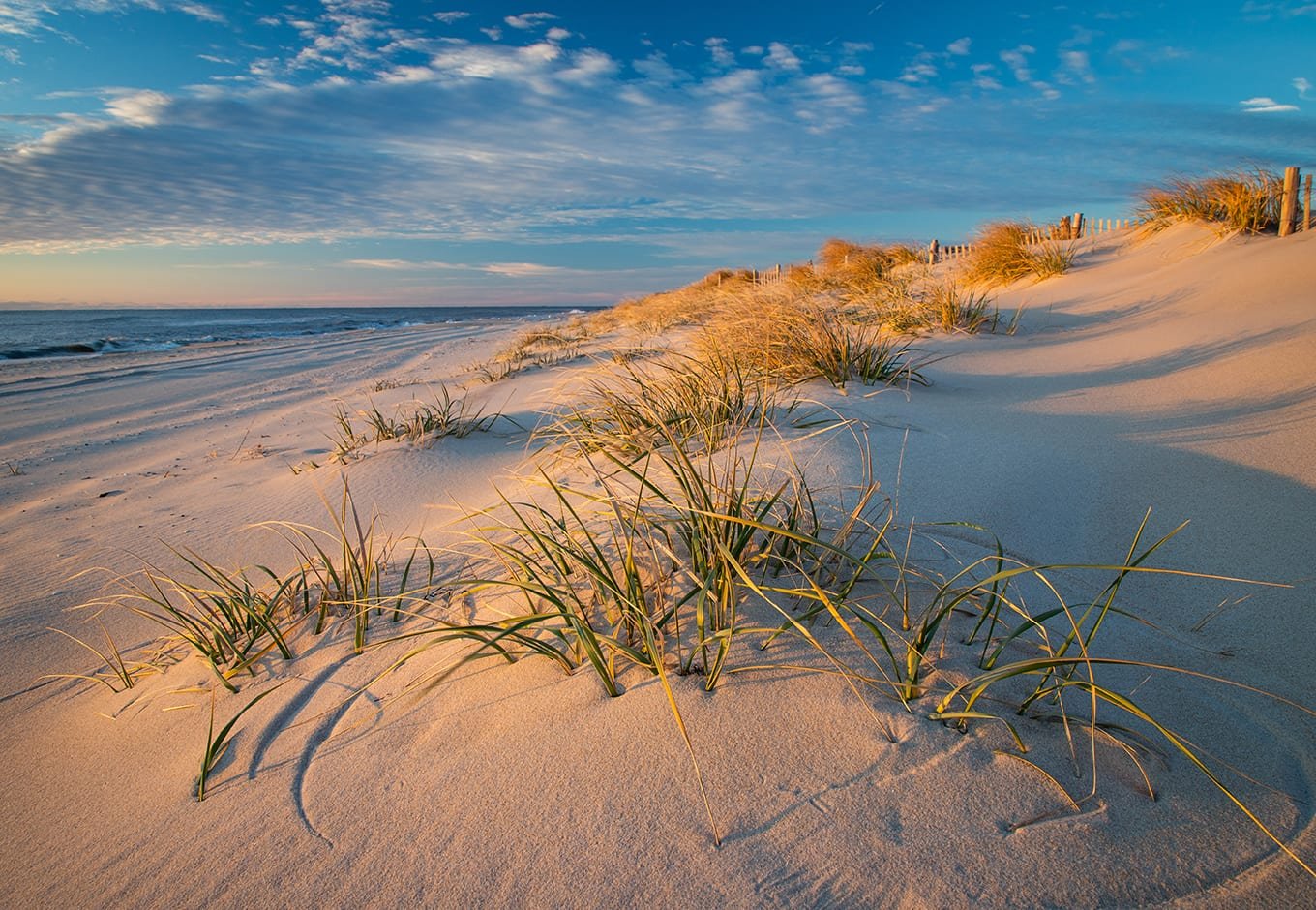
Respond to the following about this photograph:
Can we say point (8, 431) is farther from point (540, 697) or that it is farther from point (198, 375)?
point (540, 697)

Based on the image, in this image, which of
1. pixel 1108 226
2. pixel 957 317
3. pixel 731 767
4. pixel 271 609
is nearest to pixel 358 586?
pixel 271 609

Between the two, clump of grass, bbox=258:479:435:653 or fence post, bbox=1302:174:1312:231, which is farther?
fence post, bbox=1302:174:1312:231

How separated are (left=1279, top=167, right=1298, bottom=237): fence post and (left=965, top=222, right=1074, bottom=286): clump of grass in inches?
84.5

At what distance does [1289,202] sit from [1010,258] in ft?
9.48

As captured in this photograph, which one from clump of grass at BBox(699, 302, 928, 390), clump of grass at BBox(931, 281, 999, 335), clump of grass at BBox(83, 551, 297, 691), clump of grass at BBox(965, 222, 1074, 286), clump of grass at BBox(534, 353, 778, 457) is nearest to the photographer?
clump of grass at BBox(83, 551, 297, 691)

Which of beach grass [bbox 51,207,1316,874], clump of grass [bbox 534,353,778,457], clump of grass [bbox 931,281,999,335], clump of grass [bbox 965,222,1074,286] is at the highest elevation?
clump of grass [bbox 965,222,1074,286]

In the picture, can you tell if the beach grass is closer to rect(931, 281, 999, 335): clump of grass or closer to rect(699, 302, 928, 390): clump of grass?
rect(699, 302, 928, 390): clump of grass

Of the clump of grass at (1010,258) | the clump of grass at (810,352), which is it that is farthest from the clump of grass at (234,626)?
the clump of grass at (1010,258)

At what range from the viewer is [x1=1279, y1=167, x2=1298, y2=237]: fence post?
7.41m

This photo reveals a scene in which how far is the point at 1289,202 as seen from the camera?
292 inches

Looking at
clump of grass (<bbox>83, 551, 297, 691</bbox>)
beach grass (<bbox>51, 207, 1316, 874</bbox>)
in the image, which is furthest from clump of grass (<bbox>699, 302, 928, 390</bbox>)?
clump of grass (<bbox>83, 551, 297, 691</bbox>)

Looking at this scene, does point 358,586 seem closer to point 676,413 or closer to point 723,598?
point 723,598

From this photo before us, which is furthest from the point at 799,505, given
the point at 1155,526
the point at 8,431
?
the point at 8,431

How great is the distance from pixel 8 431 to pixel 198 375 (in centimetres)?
392
